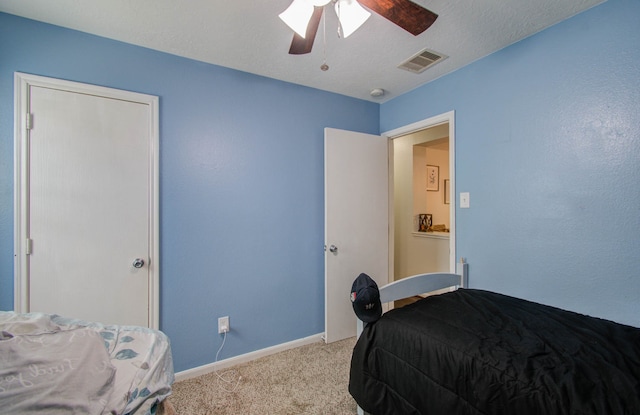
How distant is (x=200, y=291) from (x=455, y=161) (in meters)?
2.38

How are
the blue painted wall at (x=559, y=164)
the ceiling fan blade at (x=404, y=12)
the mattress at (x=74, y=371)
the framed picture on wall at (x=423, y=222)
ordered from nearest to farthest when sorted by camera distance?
the mattress at (x=74, y=371)
the ceiling fan blade at (x=404, y=12)
the blue painted wall at (x=559, y=164)
the framed picture on wall at (x=423, y=222)

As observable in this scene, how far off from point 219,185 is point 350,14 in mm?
1532

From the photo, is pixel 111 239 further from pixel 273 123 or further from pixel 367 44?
pixel 367 44

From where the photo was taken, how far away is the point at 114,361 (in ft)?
2.82

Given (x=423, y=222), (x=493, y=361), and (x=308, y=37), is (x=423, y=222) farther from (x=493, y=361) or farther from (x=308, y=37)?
(x=308, y=37)

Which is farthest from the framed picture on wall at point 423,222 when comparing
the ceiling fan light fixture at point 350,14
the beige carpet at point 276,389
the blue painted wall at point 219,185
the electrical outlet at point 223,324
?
the ceiling fan light fixture at point 350,14

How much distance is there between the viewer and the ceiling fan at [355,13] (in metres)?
1.13

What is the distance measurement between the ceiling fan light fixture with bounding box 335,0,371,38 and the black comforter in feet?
5.01

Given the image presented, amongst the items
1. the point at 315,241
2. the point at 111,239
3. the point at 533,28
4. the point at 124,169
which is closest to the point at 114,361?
the point at 111,239

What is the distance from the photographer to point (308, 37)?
4.43 ft

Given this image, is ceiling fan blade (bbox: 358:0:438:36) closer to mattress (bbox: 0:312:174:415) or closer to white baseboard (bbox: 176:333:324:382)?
mattress (bbox: 0:312:174:415)

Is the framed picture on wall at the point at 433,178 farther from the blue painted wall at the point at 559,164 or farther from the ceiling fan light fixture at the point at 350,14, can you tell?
the ceiling fan light fixture at the point at 350,14

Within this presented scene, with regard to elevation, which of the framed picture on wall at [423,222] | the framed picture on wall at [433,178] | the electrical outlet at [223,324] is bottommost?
the electrical outlet at [223,324]

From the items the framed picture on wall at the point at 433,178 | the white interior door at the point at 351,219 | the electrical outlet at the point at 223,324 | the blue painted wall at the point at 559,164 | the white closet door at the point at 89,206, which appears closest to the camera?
the blue painted wall at the point at 559,164
